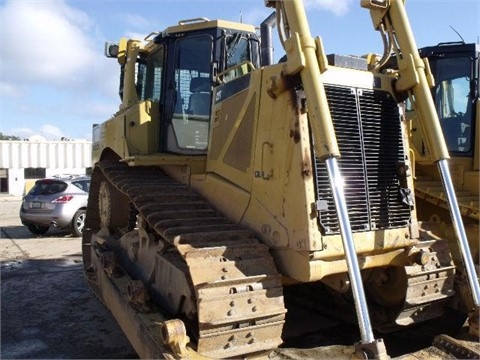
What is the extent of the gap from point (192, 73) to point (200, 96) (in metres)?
0.28

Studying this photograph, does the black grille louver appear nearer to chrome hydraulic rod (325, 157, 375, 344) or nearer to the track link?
chrome hydraulic rod (325, 157, 375, 344)

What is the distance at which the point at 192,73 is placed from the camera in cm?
547

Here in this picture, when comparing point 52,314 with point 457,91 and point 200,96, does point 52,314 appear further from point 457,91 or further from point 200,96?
point 457,91

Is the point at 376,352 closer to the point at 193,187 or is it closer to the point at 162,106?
the point at 193,187

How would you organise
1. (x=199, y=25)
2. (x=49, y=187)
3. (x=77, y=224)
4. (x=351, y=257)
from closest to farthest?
(x=351, y=257)
(x=199, y=25)
(x=77, y=224)
(x=49, y=187)

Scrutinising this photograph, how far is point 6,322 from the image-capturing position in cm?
572

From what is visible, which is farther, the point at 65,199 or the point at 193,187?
the point at 65,199

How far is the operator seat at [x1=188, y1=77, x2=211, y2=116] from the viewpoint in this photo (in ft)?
17.7

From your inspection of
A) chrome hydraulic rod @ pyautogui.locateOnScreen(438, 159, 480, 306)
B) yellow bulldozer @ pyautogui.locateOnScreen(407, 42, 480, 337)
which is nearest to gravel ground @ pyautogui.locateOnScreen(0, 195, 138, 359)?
chrome hydraulic rod @ pyautogui.locateOnScreen(438, 159, 480, 306)

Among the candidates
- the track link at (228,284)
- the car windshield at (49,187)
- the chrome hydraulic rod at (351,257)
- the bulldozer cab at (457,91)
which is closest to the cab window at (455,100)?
the bulldozer cab at (457,91)

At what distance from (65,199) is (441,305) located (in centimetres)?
1011

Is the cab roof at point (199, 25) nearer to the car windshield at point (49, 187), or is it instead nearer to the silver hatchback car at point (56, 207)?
the silver hatchback car at point (56, 207)

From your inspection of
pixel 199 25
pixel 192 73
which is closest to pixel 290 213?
pixel 192 73

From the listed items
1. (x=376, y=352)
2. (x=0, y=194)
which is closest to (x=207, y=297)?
(x=376, y=352)
